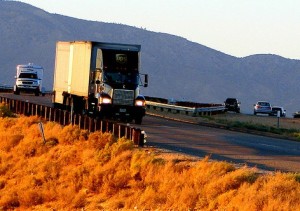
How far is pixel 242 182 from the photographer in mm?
17859

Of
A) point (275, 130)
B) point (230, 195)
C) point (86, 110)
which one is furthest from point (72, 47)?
point (230, 195)

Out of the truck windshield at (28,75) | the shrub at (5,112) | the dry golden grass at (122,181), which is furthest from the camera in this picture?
the truck windshield at (28,75)

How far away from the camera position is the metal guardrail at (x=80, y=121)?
27.0 m

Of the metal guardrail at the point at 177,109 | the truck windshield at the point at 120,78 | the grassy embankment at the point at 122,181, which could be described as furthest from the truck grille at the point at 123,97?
the metal guardrail at the point at 177,109

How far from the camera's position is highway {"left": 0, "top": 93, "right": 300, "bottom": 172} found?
24.5 m

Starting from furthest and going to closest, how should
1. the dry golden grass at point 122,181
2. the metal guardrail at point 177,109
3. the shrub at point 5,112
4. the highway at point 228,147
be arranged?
the metal guardrail at point 177,109, the shrub at point 5,112, the highway at point 228,147, the dry golden grass at point 122,181

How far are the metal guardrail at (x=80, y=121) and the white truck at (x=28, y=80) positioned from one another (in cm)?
2954

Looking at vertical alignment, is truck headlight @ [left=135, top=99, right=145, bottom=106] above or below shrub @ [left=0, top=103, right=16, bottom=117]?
above

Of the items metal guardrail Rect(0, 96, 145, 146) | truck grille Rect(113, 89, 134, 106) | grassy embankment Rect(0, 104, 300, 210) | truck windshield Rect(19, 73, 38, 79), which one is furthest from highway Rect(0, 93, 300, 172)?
truck windshield Rect(19, 73, 38, 79)

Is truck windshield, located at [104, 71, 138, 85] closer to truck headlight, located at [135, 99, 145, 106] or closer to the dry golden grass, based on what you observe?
truck headlight, located at [135, 99, 145, 106]

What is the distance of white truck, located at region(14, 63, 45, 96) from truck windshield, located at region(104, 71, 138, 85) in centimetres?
3526

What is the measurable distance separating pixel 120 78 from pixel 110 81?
0.49 m

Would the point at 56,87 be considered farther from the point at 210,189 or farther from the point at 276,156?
the point at 210,189

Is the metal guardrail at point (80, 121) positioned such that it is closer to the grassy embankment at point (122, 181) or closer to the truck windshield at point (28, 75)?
the grassy embankment at point (122, 181)
